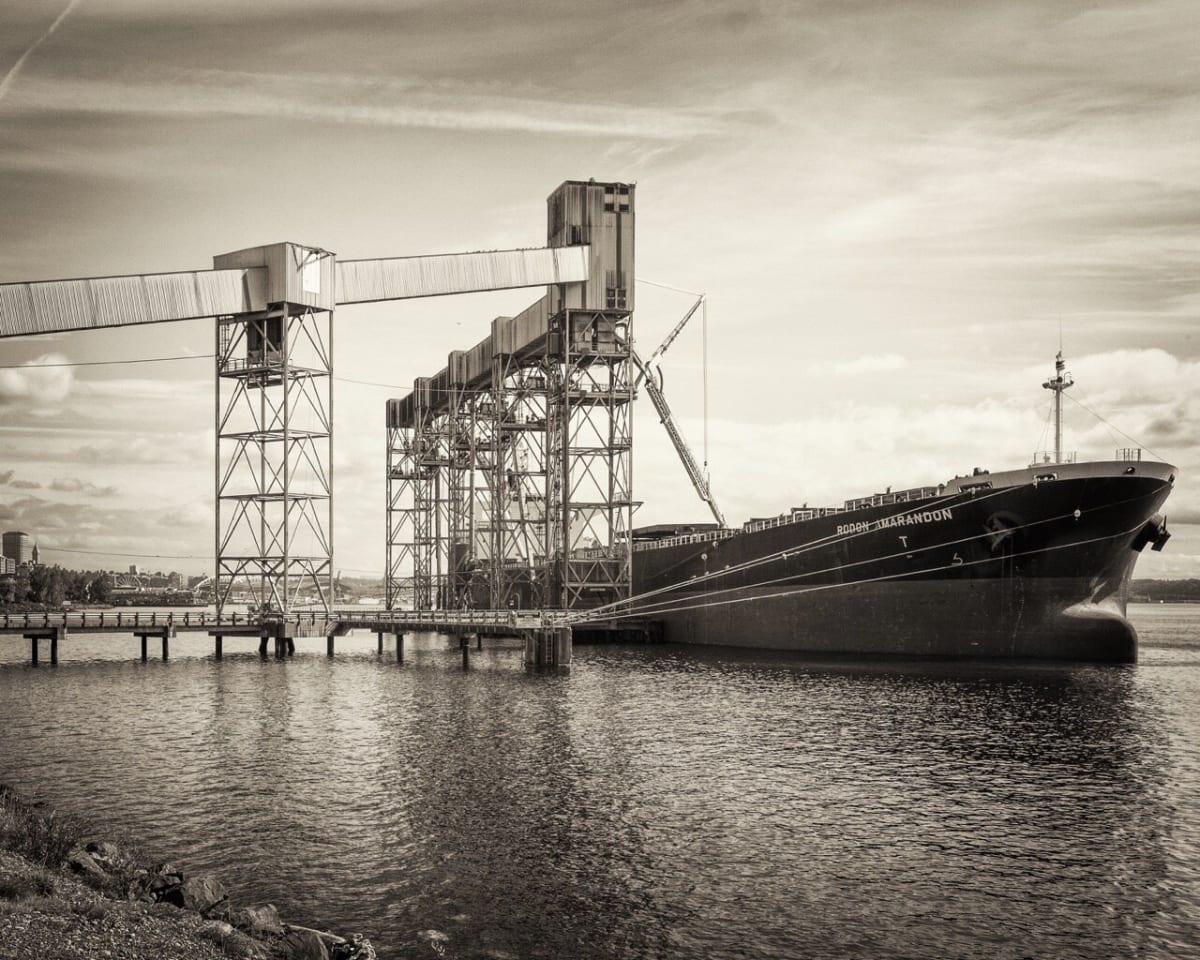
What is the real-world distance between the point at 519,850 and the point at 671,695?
21.4m

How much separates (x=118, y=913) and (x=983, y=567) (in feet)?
139

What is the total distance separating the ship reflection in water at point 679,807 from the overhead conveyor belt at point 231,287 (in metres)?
17.6

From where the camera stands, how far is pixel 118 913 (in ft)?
43.4

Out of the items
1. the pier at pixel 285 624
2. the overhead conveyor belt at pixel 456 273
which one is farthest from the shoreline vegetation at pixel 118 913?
the overhead conveyor belt at pixel 456 273

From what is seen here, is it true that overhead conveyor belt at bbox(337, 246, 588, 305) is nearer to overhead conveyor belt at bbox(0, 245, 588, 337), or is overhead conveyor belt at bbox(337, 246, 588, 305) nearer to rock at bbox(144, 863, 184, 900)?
overhead conveyor belt at bbox(0, 245, 588, 337)

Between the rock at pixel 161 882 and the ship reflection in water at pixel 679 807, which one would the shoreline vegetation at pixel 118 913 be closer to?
the rock at pixel 161 882

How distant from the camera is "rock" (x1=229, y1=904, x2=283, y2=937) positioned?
1438 cm

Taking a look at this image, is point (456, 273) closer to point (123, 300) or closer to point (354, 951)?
point (123, 300)

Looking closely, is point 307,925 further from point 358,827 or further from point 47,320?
point 47,320

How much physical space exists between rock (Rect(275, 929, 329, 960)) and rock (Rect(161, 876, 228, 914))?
1.65 meters

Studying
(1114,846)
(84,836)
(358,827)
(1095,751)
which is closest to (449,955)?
(358,827)

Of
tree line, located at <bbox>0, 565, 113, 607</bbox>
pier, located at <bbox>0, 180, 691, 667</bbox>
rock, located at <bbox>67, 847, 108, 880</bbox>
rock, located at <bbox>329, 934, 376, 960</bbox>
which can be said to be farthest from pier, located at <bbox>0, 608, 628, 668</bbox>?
tree line, located at <bbox>0, 565, 113, 607</bbox>

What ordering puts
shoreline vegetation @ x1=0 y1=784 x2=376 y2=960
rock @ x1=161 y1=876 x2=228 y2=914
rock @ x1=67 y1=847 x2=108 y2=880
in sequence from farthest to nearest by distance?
rock @ x1=67 y1=847 x2=108 y2=880 → rock @ x1=161 y1=876 x2=228 y2=914 → shoreline vegetation @ x1=0 y1=784 x2=376 y2=960

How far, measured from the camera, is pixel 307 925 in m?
15.9
